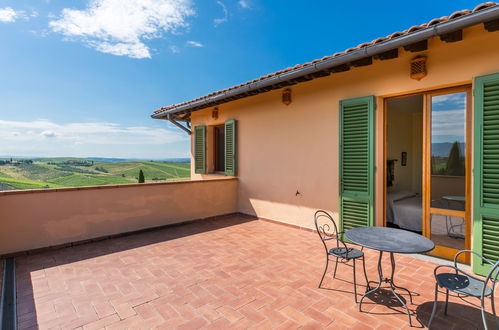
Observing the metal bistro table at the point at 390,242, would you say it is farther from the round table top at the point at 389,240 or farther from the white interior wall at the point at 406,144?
the white interior wall at the point at 406,144

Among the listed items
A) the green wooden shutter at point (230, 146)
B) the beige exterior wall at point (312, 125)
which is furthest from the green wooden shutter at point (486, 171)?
the green wooden shutter at point (230, 146)

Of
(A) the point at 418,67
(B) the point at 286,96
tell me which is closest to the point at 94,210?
(B) the point at 286,96

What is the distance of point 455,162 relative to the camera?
351 cm

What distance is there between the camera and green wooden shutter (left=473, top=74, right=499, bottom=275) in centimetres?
295

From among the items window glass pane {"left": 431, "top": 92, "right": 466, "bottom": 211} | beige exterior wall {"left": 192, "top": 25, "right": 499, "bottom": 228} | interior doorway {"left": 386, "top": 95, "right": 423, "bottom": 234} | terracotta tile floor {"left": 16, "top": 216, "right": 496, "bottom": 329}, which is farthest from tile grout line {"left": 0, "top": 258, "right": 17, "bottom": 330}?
interior doorway {"left": 386, "top": 95, "right": 423, "bottom": 234}

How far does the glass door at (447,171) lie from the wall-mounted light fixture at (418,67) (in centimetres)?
37

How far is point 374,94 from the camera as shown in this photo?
161 inches

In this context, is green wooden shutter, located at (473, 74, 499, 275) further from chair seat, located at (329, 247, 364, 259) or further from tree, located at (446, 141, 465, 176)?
chair seat, located at (329, 247, 364, 259)

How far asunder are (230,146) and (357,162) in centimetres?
366

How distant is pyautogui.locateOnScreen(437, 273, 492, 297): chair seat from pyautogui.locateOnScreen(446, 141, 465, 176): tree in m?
2.05

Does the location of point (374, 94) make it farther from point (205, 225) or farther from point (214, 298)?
point (205, 225)

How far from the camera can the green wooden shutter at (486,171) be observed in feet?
9.69

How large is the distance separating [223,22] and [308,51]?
3.84 meters

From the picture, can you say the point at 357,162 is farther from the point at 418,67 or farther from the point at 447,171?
the point at 418,67
